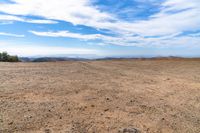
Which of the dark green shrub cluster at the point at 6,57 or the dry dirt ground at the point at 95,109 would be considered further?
the dark green shrub cluster at the point at 6,57

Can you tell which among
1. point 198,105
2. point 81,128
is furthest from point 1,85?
point 198,105

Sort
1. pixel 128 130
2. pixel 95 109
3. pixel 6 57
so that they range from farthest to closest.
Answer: pixel 6 57
pixel 95 109
pixel 128 130

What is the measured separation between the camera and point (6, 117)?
5.85m

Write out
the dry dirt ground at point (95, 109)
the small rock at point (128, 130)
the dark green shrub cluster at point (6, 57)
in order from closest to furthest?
the small rock at point (128, 130) < the dry dirt ground at point (95, 109) < the dark green shrub cluster at point (6, 57)

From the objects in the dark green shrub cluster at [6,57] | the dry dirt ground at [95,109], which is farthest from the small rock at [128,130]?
the dark green shrub cluster at [6,57]

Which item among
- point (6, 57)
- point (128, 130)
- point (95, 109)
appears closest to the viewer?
point (128, 130)

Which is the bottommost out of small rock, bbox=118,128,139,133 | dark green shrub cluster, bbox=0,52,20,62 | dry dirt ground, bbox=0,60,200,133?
small rock, bbox=118,128,139,133

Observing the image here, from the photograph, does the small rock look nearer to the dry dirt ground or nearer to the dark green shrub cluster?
the dry dirt ground

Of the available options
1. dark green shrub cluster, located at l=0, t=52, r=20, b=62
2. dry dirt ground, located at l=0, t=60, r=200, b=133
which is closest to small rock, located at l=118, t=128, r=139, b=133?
dry dirt ground, located at l=0, t=60, r=200, b=133

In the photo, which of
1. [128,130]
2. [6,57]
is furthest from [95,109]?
[6,57]

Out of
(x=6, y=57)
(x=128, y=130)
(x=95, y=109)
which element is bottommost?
(x=128, y=130)

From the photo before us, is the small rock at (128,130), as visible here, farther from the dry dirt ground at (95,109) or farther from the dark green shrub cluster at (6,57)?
the dark green shrub cluster at (6,57)

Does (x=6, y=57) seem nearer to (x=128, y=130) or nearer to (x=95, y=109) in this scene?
(x=95, y=109)

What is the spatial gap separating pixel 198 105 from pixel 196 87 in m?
3.35
